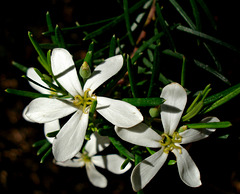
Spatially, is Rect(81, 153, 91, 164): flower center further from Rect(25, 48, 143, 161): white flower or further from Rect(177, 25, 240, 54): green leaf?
Rect(177, 25, 240, 54): green leaf

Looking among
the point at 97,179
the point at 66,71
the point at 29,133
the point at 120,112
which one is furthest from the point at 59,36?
the point at 29,133

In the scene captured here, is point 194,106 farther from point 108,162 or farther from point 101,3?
point 101,3

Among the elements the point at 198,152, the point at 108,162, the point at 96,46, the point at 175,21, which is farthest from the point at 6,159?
the point at 175,21

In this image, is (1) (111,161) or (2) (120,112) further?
(1) (111,161)

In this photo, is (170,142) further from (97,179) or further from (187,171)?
(97,179)

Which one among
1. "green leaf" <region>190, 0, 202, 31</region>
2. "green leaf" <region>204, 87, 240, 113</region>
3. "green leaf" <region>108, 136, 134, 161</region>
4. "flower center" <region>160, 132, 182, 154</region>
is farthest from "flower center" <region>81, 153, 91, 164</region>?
"green leaf" <region>190, 0, 202, 31</region>

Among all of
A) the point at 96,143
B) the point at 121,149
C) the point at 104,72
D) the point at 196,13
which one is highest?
the point at 196,13

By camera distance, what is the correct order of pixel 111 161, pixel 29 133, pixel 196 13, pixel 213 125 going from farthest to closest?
pixel 29 133 < pixel 111 161 < pixel 196 13 < pixel 213 125

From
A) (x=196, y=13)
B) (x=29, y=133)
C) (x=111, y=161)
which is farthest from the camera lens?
(x=29, y=133)
